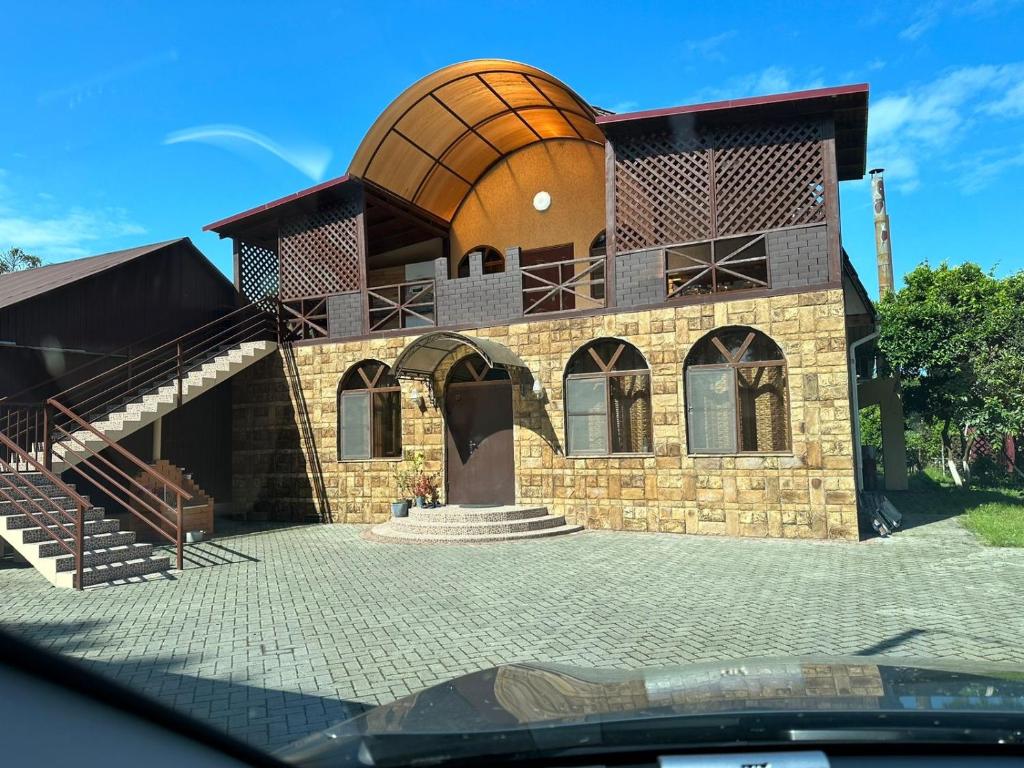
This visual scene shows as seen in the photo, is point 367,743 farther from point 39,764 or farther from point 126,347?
point 126,347

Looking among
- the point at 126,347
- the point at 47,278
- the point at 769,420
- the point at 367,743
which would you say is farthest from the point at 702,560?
the point at 47,278

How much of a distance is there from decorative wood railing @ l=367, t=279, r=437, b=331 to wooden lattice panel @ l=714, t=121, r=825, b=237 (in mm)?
5563

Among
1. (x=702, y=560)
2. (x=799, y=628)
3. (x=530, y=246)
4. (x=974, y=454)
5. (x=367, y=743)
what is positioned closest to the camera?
(x=367, y=743)

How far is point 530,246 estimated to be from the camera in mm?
15938

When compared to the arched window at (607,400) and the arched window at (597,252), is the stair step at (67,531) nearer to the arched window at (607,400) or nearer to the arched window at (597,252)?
the arched window at (607,400)

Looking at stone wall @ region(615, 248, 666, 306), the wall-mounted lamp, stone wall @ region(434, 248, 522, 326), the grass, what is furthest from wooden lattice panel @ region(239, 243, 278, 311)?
the grass

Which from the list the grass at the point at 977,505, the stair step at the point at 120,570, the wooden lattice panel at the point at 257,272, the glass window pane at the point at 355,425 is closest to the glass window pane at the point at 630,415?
the glass window pane at the point at 355,425

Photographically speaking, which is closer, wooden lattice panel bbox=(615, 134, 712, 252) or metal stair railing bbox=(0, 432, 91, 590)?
metal stair railing bbox=(0, 432, 91, 590)

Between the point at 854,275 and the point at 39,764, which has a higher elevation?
the point at 854,275

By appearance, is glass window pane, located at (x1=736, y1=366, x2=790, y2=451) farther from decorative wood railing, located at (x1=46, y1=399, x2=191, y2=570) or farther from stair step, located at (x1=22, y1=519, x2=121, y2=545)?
stair step, located at (x1=22, y1=519, x2=121, y2=545)

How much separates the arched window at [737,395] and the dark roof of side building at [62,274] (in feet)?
34.0

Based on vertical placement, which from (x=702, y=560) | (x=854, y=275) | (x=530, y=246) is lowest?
(x=702, y=560)

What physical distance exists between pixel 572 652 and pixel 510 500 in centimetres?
746

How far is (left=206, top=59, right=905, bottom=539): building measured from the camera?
34.7 ft
